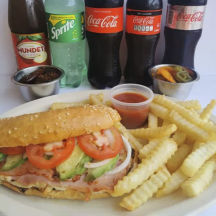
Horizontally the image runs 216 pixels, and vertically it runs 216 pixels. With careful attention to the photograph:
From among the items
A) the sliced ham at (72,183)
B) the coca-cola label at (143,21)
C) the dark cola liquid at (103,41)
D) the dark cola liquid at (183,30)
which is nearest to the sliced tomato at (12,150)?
the sliced ham at (72,183)

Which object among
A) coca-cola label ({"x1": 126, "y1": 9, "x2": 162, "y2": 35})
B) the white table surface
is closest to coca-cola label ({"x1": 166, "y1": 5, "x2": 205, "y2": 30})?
coca-cola label ({"x1": 126, "y1": 9, "x2": 162, "y2": 35})

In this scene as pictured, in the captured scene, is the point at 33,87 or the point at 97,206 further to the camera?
the point at 33,87

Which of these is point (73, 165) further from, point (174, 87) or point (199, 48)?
point (199, 48)

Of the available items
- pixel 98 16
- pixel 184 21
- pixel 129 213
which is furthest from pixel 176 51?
pixel 129 213

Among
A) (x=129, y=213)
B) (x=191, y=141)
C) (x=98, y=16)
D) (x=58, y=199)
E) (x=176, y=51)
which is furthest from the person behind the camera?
Answer: (x=176, y=51)

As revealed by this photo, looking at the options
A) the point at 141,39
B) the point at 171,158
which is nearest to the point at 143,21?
the point at 141,39

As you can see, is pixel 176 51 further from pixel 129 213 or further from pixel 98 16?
pixel 129 213
